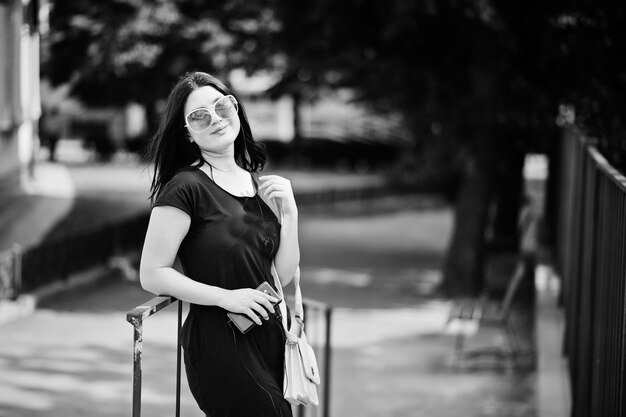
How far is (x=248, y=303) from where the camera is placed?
386 cm

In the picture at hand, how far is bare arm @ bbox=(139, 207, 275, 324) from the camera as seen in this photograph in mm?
3857

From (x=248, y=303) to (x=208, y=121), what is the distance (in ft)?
2.29

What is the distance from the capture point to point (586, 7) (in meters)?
13.3

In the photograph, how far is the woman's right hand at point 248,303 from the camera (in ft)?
12.6

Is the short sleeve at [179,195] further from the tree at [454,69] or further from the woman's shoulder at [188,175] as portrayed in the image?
the tree at [454,69]

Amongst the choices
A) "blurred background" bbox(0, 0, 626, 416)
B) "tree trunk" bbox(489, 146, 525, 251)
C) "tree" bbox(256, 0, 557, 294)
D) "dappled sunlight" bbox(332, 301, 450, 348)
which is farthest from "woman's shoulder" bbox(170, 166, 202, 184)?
"tree trunk" bbox(489, 146, 525, 251)

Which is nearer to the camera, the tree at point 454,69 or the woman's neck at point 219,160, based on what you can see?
the woman's neck at point 219,160

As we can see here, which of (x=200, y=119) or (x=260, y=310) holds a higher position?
(x=200, y=119)

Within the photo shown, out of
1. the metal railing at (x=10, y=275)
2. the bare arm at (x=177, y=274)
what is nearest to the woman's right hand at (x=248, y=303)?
the bare arm at (x=177, y=274)

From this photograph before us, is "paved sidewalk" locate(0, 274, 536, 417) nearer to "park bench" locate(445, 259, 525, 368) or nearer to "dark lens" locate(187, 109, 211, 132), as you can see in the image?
"park bench" locate(445, 259, 525, 368)

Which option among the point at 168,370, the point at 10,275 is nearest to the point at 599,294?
the point at 168,370

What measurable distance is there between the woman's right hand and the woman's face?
1.85ft

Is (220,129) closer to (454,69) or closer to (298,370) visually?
(298,370)

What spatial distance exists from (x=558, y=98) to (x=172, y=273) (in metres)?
11.7
